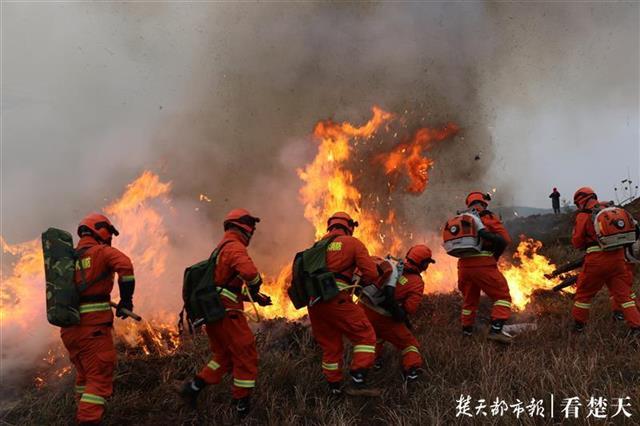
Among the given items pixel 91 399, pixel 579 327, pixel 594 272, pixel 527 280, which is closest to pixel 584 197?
pixel 594 272

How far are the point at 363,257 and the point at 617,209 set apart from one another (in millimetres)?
3653

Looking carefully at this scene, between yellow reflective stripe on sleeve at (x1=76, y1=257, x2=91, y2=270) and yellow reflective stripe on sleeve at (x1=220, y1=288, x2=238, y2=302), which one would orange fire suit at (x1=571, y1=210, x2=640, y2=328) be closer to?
yellow reflective stripe on sleeve at (x1=220, y1=288, x2=238, y2=302)

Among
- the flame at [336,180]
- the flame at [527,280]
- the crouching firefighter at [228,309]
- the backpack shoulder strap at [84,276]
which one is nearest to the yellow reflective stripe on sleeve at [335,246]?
the crouching firefighter at [228,309]

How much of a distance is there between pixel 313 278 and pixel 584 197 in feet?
14.0

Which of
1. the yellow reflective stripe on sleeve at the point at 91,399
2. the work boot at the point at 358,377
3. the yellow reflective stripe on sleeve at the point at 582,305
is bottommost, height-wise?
the yellow reflective stripe on sleeve at the point at 91,399

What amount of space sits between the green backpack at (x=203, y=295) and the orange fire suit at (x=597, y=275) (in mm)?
4765

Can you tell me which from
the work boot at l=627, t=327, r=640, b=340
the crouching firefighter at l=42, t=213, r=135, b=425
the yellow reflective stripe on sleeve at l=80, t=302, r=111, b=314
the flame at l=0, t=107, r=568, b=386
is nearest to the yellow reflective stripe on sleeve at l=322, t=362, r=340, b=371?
the crouching firefighter at l=42, t=213, r=135, b=425

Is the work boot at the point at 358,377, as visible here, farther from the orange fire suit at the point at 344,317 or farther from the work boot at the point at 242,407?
the work boot at the point at 242,407

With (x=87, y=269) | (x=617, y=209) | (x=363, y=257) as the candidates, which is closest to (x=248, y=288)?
(x=363, y=257)

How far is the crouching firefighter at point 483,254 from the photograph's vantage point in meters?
5.64

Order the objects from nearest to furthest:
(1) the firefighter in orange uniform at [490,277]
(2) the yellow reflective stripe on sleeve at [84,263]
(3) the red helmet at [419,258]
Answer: (2) the yellow reflective stripe on sleeve at [84,263]
(3) the red helmet at [419,258]
(1) the firefighter in orange uniform at [490,277]

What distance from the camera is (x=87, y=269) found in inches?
162

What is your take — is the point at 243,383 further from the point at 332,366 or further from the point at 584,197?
the point at 584,197

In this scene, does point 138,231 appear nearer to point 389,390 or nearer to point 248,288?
point 248,288
